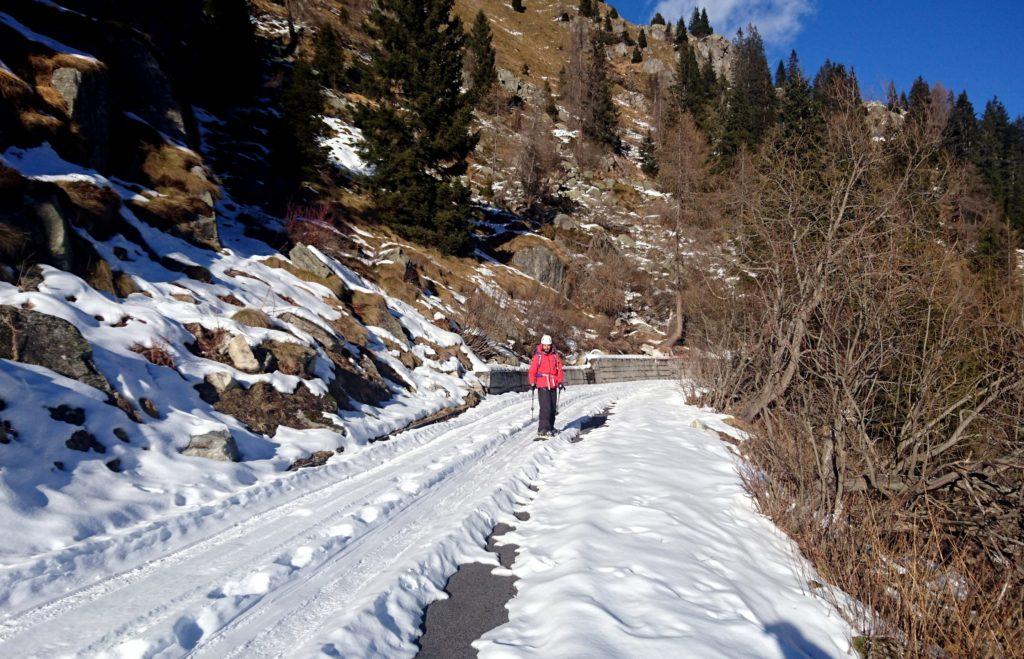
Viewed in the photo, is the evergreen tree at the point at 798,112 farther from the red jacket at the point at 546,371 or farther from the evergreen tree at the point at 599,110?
the evergreen tree at the point at 599,110

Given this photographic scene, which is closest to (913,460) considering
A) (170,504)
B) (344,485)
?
(344,485)

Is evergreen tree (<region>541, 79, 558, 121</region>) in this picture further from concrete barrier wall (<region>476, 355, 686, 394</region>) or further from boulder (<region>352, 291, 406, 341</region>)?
boulder (<region>352, 291, 406, 341</region>)

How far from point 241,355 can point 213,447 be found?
8.82 ft

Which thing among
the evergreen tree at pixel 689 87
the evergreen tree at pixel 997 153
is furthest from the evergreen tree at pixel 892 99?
the evergreen tree at pixel 689 87

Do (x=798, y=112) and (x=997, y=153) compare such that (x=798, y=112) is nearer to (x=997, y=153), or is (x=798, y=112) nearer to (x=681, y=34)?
(x=997, y=153)

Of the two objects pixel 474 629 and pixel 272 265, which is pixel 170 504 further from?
pixel 272 265

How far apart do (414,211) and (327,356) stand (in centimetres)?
1655

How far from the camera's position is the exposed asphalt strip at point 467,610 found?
3.23 meters

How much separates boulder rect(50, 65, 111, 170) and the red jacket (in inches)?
400

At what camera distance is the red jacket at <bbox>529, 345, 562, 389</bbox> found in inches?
392

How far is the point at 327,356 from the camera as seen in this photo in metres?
11.2

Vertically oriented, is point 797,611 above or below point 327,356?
below

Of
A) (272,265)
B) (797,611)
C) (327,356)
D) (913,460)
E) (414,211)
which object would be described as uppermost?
(414,211)

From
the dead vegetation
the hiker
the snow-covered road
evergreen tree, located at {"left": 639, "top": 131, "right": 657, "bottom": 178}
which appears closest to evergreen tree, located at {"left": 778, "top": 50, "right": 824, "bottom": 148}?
the dead vegetation
